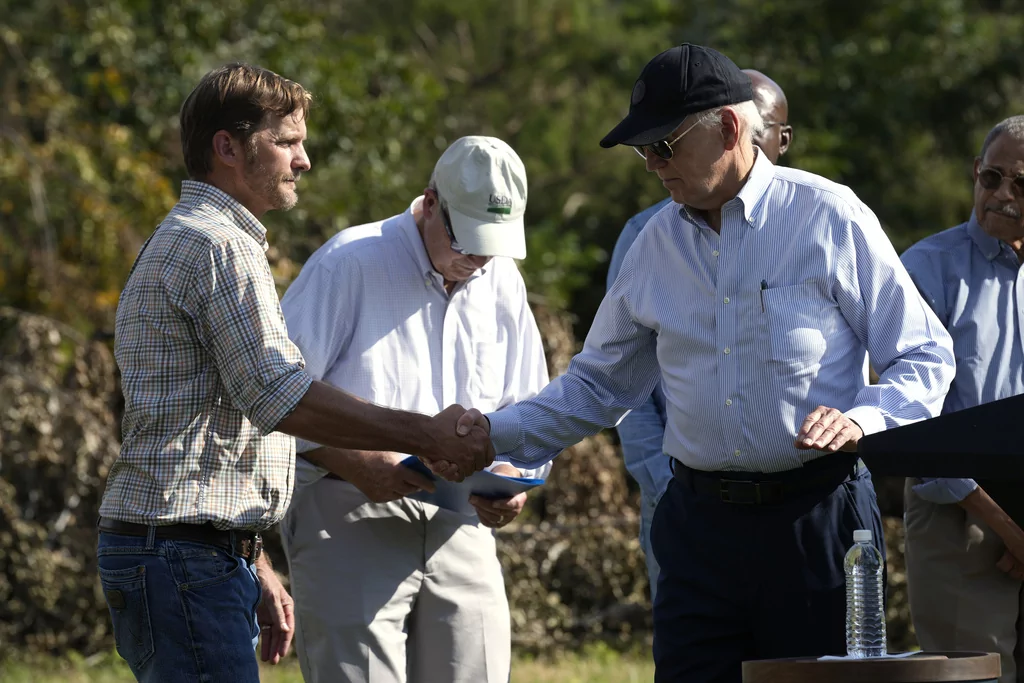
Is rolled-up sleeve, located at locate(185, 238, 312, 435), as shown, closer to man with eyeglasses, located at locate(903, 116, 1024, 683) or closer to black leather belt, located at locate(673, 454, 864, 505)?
black leather belt, located at locate(673, 454, 864, 505)

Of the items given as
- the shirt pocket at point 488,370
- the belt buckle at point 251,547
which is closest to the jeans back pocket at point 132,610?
the belt buckle at point 251,547

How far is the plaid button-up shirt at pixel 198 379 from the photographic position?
3.35m

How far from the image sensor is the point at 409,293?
4.25 metres

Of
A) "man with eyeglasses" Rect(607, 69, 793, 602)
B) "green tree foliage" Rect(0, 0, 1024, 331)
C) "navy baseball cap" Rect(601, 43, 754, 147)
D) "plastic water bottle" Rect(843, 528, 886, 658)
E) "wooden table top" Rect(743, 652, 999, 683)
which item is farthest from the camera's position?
"green tree foliage" Rect(0, 0, 1024, 331)

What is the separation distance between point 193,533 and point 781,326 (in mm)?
1559

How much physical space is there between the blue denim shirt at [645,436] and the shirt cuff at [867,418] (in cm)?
123

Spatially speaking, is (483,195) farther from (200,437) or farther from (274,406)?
(200,437)

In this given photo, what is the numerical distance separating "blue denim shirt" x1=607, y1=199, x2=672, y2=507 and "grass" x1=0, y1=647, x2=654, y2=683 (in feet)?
9.09

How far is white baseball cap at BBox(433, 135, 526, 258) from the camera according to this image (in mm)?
4117

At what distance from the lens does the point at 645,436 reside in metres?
4.62

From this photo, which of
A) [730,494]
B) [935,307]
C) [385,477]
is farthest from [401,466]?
[935,307]

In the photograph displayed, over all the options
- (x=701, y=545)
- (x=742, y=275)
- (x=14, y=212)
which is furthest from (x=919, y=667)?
(x=14, y=212)

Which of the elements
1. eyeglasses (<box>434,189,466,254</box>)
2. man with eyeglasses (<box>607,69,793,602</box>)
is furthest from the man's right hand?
man with eyeglasses (<box>607,69,793,602</box>)

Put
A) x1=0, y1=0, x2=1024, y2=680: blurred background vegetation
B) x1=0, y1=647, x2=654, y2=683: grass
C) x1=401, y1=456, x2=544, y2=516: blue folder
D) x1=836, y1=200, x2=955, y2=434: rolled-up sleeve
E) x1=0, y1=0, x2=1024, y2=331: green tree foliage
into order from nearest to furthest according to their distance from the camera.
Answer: x1=836, y1=200, x2=955, y2=434: rolled-up sleeve → x1=401, y1=456, x2=544, y2=516: blue folder → x1=0, y1=647, x2=654, y2=683: grass → x1=0, y1=0, x2=1024, y2=680: blurred background vegetation → x1=0, y1=0, x2=1024, y2=331: green tree foliage
